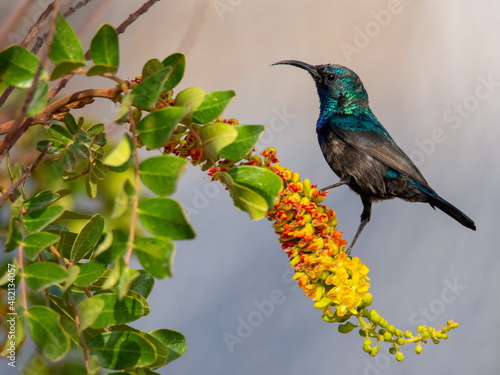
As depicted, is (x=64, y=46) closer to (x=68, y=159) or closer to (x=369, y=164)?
(x=68, y=159)

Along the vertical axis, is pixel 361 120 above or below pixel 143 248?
above

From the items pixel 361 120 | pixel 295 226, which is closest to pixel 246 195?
pixel 295 226

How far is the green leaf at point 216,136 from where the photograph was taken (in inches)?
34.3

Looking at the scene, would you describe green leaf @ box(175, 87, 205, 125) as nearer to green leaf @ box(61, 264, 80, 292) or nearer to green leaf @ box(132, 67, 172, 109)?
green leaf @ box(132, 67, 172, 109)

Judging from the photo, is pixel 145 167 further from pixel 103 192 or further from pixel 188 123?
pixel 103 192

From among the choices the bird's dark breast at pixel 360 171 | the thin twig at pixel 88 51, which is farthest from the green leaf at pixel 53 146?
the bird's dark breast at pixel 360 171

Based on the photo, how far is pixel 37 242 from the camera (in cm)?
82

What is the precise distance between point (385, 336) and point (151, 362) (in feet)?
1.70

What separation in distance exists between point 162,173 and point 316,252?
21.9 inches

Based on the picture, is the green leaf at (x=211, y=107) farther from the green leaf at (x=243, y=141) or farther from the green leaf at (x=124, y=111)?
the green leaf at (x=124, y=111)

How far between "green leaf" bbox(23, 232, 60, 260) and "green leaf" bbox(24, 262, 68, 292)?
0.02 m

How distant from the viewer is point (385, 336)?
119 centimetres

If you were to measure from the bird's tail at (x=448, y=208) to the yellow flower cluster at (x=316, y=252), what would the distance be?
119cm

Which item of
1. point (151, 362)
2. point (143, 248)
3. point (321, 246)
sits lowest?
point (151, 362)
